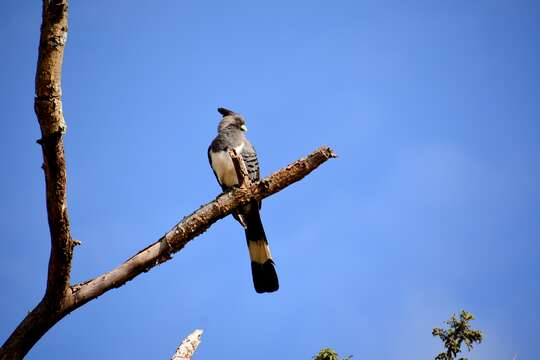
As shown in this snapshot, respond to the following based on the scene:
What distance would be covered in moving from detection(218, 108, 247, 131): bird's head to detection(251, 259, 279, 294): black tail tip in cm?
226

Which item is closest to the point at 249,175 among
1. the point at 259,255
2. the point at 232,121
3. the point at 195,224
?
the point at 259,255

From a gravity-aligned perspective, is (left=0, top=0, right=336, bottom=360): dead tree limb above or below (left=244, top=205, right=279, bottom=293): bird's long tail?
below

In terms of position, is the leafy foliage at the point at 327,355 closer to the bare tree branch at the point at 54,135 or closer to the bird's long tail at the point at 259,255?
the bird's long tail at the point at 259,255

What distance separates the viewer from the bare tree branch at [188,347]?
3.72 m

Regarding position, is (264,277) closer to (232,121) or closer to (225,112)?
(232,121)

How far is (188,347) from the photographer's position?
3818 mm

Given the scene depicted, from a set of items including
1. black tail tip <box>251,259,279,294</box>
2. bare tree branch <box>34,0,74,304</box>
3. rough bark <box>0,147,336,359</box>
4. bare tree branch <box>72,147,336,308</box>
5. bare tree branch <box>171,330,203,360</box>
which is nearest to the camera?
bare tree branch <box>34,0,74,304</box>

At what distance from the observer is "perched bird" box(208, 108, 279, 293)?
5.29 meters

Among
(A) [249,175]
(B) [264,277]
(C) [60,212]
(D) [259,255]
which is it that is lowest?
(C) [60,212]

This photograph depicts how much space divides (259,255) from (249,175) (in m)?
1.06

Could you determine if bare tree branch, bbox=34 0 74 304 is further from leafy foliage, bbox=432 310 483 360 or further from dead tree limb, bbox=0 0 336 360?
leafy foliage, bbox=432 310 483 360

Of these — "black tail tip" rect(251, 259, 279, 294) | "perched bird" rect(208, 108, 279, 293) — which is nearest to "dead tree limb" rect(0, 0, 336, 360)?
"perched bird" rect(208, 108, 279, 293)

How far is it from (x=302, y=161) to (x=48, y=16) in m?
2.05

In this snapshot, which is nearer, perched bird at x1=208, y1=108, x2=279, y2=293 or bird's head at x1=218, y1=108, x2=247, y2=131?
perched bird at x1=208, y1=108, x2=279, y2=293
